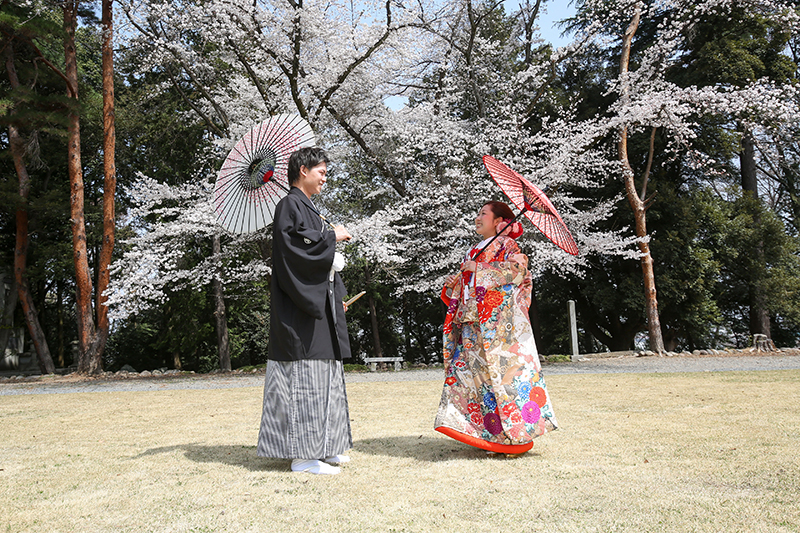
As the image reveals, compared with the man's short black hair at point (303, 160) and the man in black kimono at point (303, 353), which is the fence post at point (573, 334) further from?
the man's short black hair at point (303, 160)

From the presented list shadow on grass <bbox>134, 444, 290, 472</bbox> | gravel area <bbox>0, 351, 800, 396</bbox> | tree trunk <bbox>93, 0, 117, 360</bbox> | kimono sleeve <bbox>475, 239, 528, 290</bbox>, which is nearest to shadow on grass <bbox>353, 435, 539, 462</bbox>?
shadow on grass <bbox>134, 444, 290, 472</bbox>

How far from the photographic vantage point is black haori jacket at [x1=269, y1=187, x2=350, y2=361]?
2775mm

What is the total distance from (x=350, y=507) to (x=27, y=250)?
14.5m

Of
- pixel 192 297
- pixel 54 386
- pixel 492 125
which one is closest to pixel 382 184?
pixel 492 125

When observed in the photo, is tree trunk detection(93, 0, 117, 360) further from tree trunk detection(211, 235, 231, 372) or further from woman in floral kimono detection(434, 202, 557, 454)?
woman in floral kimono detection(434, 202, 557, 454)

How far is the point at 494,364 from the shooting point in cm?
305

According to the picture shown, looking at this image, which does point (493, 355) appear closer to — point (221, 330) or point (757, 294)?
point (221, 330)

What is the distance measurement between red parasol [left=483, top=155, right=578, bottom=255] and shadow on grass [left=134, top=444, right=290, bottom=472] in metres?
1.88

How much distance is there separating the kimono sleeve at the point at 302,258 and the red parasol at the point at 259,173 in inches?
21.3

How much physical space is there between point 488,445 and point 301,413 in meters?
0.99

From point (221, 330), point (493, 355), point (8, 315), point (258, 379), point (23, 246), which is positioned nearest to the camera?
point (493, 355)

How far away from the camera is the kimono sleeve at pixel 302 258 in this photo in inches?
109

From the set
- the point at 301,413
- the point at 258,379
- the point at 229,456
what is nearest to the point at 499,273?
the point at 301,413

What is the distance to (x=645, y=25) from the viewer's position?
46.5ft
